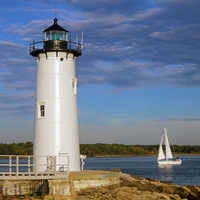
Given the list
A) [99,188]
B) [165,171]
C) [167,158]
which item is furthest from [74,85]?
[167,158]

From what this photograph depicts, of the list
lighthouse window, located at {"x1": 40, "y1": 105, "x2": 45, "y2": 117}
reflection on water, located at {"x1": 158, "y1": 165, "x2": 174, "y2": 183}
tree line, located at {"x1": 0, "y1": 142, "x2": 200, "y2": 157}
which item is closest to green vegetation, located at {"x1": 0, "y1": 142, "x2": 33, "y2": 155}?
tree line, located at {"x1": 0, "y1": 142, "x2": 200, "y2": 157}

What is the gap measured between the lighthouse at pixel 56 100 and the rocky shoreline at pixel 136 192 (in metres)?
3.89

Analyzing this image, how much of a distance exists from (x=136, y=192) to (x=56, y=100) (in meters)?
7.92

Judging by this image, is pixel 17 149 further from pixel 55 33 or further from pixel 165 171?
pixel 55 33

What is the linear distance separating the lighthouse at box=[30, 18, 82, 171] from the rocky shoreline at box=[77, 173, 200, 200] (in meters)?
3.89

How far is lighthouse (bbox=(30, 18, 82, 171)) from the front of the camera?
2458cm

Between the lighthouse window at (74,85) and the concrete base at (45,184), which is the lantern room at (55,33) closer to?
the lighthouse window at (74,85)

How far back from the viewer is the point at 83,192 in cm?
2072

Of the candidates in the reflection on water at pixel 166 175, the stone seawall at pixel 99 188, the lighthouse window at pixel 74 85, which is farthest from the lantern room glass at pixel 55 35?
the reflection on water at pixel 166 175

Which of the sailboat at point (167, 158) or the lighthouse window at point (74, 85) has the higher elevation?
the lighthouse window at point (74, 85)

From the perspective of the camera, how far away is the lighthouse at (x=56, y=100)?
24578mm

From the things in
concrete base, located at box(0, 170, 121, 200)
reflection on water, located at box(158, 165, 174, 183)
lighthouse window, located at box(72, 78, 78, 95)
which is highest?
lighthouse window, located at box(72, 78, 78, 95)

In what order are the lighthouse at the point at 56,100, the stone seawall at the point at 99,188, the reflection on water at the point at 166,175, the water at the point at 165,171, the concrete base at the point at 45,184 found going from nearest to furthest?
the stone seawall at the point at 99,188
the concrete base at the point at 45,184
the lighthouse at the point at 56,100
the reflection on water at the point at 166,175
the water at the point at 165,171

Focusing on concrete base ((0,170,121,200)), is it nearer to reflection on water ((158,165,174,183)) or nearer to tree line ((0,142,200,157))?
reflection on water ((158,165,174,183))
